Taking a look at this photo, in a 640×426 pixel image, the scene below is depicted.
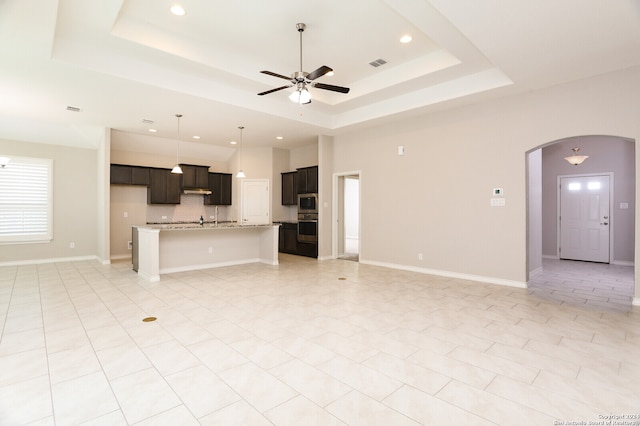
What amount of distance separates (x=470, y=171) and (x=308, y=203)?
3.98 m

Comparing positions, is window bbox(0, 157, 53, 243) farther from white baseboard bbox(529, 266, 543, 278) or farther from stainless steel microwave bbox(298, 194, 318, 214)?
white baseboard bbox(529, 266, 543, 278)

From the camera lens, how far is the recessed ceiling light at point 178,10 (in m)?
3.52

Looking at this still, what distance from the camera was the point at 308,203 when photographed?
27.0ft

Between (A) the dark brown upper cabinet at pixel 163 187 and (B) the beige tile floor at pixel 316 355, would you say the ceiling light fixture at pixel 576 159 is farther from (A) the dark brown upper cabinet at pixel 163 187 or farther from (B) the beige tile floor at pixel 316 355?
(A) the dark brown upper cabinet at pixel 163 187

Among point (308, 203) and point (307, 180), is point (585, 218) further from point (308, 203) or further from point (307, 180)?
point (307, 180)

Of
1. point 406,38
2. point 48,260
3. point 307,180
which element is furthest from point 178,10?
point 48,260

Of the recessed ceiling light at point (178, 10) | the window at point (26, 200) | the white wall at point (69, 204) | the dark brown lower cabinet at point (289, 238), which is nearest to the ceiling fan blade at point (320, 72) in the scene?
the recessed ceiling light at point (178, 10)

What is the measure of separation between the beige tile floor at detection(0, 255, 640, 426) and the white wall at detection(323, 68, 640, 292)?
32.9 inches

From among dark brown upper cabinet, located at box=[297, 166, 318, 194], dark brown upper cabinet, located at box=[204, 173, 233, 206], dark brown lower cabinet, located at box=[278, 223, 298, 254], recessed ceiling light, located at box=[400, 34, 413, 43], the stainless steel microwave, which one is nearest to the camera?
recessed ceiling light, located at box=[400, 34, 413, 43]

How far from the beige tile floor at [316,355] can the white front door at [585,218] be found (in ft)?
9.60

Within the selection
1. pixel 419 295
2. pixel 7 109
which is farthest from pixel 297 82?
pixel 7 109

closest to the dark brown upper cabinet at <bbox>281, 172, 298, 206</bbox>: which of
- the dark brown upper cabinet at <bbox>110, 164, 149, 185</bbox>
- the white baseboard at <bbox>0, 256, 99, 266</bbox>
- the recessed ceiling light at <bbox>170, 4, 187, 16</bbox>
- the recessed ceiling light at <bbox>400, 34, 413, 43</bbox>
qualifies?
the dark brown upper cabinet at <bbox>110, 164, 149, 185</bbox>

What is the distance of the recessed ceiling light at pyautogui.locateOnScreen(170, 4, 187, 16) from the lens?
11.6 feet

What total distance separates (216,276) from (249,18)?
13.2ft
